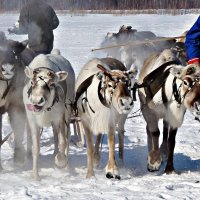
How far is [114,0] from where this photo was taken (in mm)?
53781

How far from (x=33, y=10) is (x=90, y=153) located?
3.71 metres

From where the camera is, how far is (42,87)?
19.5 ft

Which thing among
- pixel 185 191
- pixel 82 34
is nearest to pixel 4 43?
pixel 185 191

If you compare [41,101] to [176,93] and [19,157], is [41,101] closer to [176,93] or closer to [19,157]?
[176,93]

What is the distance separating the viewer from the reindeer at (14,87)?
651 centimetres

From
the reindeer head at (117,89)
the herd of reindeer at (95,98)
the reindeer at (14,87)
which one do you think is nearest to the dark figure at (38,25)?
the herd of reindeer at (95,98)

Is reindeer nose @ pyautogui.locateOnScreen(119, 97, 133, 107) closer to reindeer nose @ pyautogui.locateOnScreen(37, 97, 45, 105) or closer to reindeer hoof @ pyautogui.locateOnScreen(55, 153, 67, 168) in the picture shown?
reindeer nose @ pyautogui.locateOnScreen(37, 97, 45, 105)

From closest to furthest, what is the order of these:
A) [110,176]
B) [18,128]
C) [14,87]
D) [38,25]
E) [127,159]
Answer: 1. [110,176]
2. [14,87]
3. [18,128]
4. [127,159]
5. [38,25]

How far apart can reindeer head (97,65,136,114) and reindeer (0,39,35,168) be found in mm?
1106

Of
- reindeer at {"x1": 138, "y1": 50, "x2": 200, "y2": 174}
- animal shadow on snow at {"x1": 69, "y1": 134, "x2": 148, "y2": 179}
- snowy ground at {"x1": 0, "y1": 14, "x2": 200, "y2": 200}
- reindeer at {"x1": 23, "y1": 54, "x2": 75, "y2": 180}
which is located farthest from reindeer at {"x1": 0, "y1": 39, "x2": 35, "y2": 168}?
reindeer at {"x1": 138, "y1": 50, "x2": 200, "y2": 174}

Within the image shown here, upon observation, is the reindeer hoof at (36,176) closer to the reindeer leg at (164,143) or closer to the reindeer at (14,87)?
the reindeer at (14,87)

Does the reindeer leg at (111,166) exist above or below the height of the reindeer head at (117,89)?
below

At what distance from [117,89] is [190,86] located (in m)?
0.71

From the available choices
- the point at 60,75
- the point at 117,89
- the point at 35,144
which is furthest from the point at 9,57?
the point at 117,89
